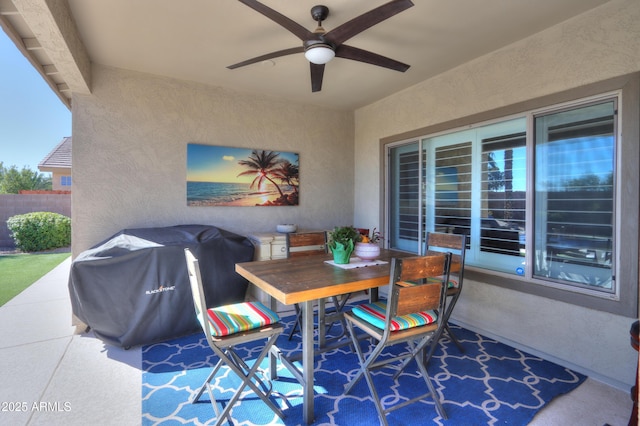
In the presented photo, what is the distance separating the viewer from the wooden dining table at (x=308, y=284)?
168 centimetres

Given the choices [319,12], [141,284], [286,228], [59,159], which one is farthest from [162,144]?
[59,159]

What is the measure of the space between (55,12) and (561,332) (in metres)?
4.35

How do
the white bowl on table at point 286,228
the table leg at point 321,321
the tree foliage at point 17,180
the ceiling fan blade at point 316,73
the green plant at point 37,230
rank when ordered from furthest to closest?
Result: the tree foliage at point 17,180 < the green plant at point 37,230 < the white bowl on table at point 286,228 < the table leg at point 321,321 < the ceiling fan blade at point 316,73

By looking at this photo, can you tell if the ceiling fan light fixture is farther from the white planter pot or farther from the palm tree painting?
the palm tree painting

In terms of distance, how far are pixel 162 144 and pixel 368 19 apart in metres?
2.73

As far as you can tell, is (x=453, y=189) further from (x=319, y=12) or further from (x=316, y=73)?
(x=319, y=12)

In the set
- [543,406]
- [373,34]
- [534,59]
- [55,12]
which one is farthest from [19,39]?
[543,406]

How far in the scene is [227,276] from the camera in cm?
321

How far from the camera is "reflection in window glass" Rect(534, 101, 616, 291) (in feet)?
7.49

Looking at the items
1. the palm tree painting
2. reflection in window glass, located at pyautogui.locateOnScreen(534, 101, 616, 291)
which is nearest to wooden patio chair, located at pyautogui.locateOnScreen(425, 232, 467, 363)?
reflection in window glass, located at pyautogui.locateOnScreen(534, 101, 616, 291)

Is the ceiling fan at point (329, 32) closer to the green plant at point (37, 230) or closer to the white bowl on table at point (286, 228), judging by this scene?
the white bowl on table at point (286, 228)

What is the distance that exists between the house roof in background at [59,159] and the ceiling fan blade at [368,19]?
34.7ft

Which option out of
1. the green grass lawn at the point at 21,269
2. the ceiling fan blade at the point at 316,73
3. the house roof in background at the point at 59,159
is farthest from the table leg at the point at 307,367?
the house roof in background at the point at 59,159

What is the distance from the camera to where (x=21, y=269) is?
5.55 m
